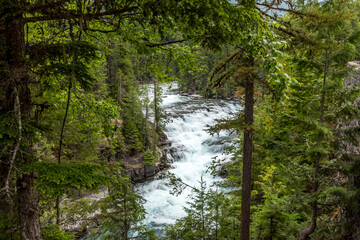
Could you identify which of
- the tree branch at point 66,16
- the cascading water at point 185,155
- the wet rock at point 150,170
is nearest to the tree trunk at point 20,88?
the tree branch at point 66,16

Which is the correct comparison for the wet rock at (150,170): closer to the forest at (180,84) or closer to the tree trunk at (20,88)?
the forest at (180,84)

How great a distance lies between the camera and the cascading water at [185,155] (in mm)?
14798

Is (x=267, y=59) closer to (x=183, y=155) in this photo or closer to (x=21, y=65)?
(x=21, y=65)

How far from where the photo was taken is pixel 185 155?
21797mm

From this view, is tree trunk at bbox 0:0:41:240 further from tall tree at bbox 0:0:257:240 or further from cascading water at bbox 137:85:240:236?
cascading water at bbox 137:85:240:236

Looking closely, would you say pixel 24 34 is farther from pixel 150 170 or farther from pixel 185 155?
pixel 185 155

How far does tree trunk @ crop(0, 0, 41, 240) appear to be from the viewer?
8.77 feet

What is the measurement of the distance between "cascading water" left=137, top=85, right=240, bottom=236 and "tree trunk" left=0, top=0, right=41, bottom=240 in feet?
25.7

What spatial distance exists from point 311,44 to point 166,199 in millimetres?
14383

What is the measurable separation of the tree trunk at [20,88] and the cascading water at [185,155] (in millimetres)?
7845

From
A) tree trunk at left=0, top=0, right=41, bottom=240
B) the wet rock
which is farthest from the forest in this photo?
the wet rock

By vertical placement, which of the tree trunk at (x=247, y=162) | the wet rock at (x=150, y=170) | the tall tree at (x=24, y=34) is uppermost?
the tall tree at (x=24, y=34)

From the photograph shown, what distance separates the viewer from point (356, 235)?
4.36 meters

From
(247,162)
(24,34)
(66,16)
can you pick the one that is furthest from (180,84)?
(247,162)
